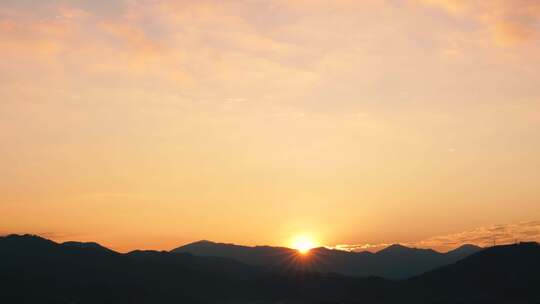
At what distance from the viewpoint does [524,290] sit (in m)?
196

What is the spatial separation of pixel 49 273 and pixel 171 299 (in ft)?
116

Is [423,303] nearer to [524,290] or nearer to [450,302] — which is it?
[450,302]

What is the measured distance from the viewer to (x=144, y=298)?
637 feet

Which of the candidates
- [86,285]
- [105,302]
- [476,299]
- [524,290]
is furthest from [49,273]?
[524,290]

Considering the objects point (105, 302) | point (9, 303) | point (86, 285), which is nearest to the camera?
point (9, 303)

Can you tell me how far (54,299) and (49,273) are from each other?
24038 millimetres

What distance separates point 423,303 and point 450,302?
1063 cm

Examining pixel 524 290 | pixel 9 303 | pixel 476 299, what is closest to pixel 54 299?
pixel 9 303

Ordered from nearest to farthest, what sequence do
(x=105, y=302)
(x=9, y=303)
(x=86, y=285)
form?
(x=9, y=303) < (x=105, y=302) < (x=86, y=285)

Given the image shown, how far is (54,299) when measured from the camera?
577ft

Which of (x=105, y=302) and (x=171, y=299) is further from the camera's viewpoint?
(x=171, y=299)

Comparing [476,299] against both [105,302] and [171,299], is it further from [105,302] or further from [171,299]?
[105,302]

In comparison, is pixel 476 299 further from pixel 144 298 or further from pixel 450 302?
pixel 144 298

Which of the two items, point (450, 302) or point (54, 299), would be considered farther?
point (450, 302)
